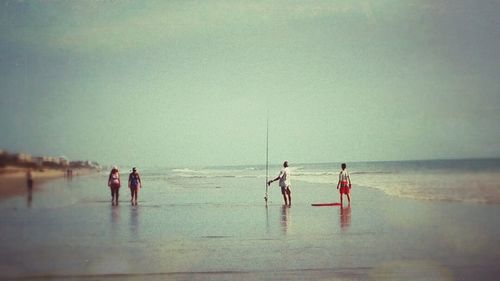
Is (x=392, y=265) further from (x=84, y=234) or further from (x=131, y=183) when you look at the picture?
(x=131, y=183)

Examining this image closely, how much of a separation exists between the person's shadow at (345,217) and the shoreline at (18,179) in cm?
547

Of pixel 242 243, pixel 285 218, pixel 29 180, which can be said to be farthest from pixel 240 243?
pixel 29 180

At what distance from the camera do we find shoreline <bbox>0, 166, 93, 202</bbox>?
7714mm

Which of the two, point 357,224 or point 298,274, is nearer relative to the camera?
point 298,274

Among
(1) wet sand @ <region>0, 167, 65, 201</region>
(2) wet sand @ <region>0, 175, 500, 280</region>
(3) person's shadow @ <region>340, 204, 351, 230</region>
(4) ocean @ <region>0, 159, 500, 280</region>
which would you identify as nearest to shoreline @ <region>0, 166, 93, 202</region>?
(1) wet sand @ <region>0, 167, 65, 201</region>

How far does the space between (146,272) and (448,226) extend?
6.57 m

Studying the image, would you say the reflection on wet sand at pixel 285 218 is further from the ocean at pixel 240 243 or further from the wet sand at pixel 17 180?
the wet sand at pixel 17 180

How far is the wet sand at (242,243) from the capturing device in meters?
6.63

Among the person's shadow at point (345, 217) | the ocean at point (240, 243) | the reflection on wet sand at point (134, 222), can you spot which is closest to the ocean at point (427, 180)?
the person's shadow at point (345, 217)

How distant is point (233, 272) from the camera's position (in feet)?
21.5

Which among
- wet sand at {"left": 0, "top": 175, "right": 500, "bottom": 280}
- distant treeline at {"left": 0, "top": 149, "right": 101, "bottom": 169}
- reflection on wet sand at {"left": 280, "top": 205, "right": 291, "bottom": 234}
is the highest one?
distant treeline at {"left": 0, "top": 149, "right": 101, "bottom": 169}

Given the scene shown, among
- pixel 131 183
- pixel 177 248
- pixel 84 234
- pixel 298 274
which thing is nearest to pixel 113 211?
pixel 131 183

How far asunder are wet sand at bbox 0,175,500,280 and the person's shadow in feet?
0.07

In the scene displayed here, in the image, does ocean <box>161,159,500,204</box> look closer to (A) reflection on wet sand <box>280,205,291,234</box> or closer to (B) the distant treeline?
(A) reflection on wet sand <box>280,205,291,234</box>
